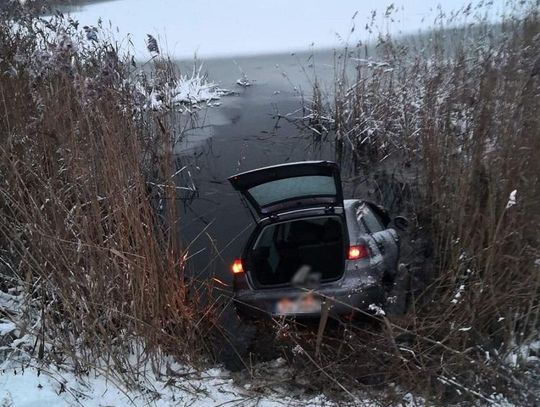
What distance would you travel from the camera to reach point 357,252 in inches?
193

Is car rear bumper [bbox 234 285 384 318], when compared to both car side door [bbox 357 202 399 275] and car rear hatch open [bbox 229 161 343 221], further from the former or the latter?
car rear hatch open [bbox 229 161 343 221]

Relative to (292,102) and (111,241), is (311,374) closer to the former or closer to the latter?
(111,241)

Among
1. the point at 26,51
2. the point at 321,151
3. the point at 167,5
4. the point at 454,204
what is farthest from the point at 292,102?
the point at 167,5

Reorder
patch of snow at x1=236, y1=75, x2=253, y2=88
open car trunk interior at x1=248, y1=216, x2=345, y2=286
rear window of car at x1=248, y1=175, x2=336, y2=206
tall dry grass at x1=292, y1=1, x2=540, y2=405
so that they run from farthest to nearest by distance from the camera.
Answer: patch of snow at x1=236, y1=75, x2=253, y2=88 → open car trunk interior at x1=248, y1=216, x2=345, y2=286 → rear window of car at x1=248, y1=175, x2=336, y2=206 → tall dry grass at x1=292, y1=1, x2=540, y2=405

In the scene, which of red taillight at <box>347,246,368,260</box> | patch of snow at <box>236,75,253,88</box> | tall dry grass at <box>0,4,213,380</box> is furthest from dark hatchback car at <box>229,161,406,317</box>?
patch of snow at <box>236,75,253,88</box>

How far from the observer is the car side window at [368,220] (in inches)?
214

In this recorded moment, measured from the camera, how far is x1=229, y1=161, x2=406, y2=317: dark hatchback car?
15.5 feet

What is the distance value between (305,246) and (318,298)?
933mm

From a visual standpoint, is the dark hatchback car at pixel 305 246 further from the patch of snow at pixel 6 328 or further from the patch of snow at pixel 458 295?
the patch of snow at pixel 6 328

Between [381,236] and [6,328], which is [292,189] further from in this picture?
[6,328]

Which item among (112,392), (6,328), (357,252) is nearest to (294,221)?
(357,252)

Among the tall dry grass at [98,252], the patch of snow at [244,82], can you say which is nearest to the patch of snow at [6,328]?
the tall dry grass at [98,252]

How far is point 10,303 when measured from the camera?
4.30 m

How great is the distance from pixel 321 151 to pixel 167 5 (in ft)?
63.0
